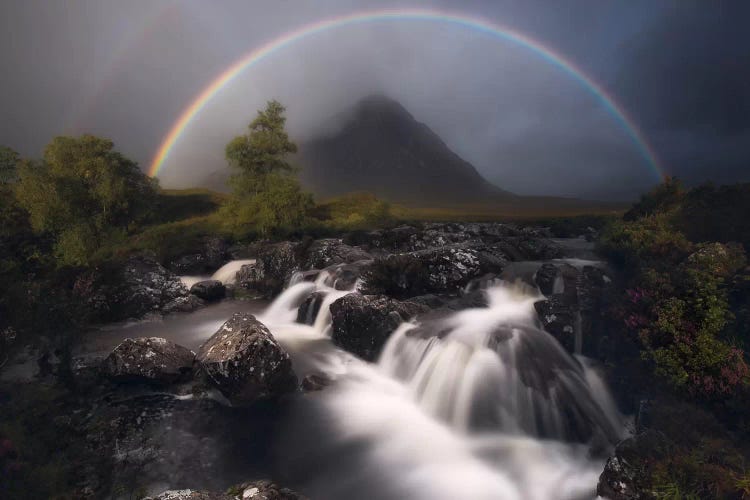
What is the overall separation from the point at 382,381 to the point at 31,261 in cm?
2836

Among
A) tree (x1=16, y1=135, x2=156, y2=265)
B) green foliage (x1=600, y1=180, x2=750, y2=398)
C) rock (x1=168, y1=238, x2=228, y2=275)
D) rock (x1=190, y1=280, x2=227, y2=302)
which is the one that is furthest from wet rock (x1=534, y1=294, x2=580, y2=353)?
rock (x1=168, y1=238, x2=228, y2=275)

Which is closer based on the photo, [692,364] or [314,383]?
[692,364]

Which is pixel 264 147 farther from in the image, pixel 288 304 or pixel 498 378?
pixel 498 378

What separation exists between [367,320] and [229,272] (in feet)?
80.5

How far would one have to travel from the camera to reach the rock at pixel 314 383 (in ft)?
50.9

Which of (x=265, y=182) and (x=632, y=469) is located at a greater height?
(x=265, y=182)

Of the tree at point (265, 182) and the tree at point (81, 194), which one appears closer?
the tree at point (81, 194)

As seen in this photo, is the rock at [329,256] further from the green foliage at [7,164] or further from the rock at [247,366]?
the green foliage at [7,164]

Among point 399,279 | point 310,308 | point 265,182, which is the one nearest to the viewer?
point 399,279

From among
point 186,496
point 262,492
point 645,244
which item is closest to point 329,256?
point 645,244

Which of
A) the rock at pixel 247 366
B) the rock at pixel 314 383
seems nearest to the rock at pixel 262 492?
the rock at pixel 247 366

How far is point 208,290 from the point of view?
29.3 meters

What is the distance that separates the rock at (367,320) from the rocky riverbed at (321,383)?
0.07 metres

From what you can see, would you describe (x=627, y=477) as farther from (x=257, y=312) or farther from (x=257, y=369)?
(x=257, y=312)
